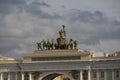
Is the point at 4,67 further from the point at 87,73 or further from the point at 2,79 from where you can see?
the point at 87,73

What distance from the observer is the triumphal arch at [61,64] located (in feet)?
262

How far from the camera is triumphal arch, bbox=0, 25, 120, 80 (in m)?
79.8

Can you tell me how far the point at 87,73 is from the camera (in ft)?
263

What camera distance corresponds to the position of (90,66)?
80.0 m

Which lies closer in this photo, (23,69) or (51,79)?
(23,69)

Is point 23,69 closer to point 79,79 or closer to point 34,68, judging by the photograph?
point 34,68

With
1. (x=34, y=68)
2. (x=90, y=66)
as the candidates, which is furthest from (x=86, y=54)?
(x=34, y=68)

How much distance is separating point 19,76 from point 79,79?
8.57 metres

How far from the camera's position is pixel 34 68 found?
8188 cm

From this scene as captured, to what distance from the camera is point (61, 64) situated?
8106cm

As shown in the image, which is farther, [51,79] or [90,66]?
[51,79]

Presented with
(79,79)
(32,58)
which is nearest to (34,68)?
(32,58)

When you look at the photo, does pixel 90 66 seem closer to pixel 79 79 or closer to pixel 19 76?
pixel 79 79

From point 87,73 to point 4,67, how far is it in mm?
11751
